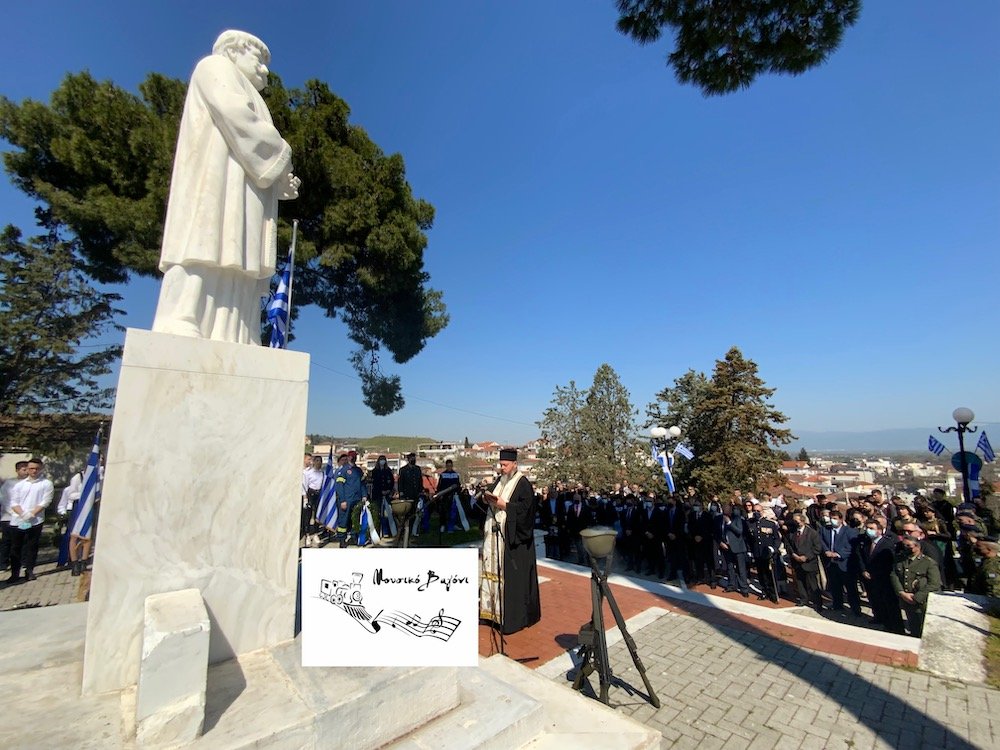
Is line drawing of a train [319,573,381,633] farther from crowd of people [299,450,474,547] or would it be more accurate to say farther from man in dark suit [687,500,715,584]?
man in dark suit [687,500,715,584]

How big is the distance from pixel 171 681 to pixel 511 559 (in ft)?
12.0

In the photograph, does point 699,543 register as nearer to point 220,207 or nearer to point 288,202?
point 220,207

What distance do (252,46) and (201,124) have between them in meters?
0.78

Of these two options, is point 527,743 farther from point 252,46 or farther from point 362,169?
point 362,169

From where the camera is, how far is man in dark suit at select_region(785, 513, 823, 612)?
6.88m

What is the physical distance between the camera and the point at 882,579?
242 inches

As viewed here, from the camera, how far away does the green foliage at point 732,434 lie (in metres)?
24.7

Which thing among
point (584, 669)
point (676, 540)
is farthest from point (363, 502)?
point (584, 669)

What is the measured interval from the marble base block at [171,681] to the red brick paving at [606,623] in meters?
3.18

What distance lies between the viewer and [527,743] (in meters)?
2.34

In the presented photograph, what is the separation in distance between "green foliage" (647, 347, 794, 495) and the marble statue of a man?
25718 mm

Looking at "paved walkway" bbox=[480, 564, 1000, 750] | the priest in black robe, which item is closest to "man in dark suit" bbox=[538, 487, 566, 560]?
"paved walkway" bbox=[480, 564, 1000, 750]

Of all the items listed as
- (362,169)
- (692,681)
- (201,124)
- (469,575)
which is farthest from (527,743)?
(362,169)
